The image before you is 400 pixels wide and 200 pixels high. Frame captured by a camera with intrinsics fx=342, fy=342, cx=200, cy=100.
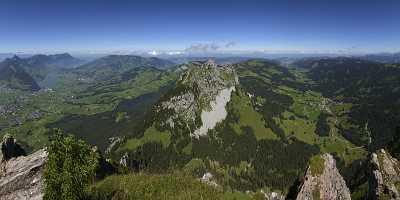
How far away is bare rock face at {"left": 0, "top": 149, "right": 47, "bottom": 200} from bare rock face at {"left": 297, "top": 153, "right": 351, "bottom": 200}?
2671 inches

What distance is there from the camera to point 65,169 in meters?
55.2

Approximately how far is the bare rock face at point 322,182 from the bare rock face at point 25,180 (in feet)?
223

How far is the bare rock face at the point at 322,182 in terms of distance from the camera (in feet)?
313

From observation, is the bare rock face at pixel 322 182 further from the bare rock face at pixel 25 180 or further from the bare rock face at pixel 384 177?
the bare rock face at pixel 25 180

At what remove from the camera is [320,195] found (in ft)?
311

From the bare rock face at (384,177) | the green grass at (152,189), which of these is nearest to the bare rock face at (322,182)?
the bare rock face at (384,177)

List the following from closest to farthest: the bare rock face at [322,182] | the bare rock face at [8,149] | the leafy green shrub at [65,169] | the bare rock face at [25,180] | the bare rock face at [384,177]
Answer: the leafy green shrub at [65,169] → the bare rock face at [25,180] → the bare rock face at [322,182] → the bare rock face at [8,149] → the bare rock face at [384,177]

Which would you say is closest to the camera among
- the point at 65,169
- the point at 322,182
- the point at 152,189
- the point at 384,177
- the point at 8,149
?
the point at 65,169

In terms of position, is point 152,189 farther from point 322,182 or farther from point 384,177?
point 384,177

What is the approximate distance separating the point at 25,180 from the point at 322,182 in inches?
3050

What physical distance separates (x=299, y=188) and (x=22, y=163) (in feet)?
249

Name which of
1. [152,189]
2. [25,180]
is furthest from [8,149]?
[152,189]

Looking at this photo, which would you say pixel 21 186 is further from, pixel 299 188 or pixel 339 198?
pixel 339 198

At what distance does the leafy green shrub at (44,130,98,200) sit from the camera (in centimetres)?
5506
